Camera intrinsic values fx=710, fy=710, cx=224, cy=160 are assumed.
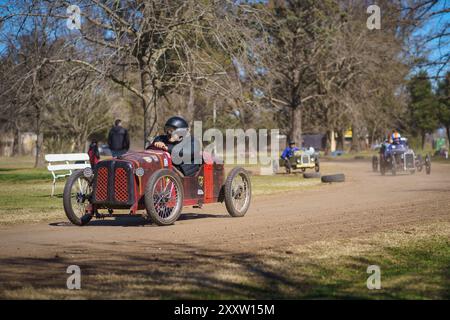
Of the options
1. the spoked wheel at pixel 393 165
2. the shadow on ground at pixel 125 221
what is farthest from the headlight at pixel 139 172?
the spoked wheel at pixel 393 165

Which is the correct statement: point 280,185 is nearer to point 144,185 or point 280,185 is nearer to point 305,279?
point 144,185

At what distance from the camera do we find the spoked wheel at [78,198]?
11.9 metres

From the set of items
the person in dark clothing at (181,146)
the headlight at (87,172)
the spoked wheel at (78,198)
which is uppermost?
the person in dark clothing at (181,146)

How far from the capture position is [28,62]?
23.9 m

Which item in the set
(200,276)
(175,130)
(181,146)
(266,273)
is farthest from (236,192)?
(200,276)

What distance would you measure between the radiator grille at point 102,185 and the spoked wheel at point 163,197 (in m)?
0.79

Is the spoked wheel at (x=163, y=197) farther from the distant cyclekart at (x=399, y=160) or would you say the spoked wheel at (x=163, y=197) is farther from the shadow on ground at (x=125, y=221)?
the distant cyclekart at (x=399, y=160)

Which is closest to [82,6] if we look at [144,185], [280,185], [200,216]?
[280,185]

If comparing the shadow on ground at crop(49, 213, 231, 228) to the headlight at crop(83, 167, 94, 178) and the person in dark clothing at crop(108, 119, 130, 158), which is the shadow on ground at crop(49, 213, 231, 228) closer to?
the headlight at crop(83, 167, 94, 178)

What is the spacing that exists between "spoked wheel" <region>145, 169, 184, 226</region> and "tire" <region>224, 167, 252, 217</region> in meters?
1.29

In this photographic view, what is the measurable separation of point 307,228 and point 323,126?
46.4 m

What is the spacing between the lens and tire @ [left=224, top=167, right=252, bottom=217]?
13.1 meters

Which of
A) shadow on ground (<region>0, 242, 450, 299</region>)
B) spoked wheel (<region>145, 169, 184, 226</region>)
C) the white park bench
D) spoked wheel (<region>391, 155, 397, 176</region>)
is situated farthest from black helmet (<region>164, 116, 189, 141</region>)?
spoked wheel (<region>391, 155, 397, 176</region>)
